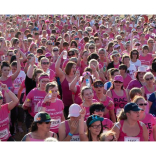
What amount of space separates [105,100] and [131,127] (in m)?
1.12

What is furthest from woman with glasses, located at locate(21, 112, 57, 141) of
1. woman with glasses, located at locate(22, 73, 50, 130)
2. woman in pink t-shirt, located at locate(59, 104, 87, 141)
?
woman with glasses, located at locate(22, 73, 50, 130)

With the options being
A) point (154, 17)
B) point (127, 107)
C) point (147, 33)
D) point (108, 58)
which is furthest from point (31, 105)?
point (154, 17)

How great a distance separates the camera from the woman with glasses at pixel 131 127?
4152 millimetres

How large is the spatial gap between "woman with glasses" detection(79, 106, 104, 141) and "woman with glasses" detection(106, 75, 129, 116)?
4.73 ft

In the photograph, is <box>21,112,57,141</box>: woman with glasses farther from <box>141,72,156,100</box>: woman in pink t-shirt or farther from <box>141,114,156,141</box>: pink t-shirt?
<box>141,72,156,100</box>: woman in pink t-shirt

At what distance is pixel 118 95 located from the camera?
560 cm

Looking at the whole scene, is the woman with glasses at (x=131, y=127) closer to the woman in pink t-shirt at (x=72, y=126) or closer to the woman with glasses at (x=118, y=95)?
the woman in pink t-shirt at (x=72, y=126)

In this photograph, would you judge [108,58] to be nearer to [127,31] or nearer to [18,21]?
[127,31]

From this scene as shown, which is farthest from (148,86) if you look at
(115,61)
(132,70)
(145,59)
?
(145,59)

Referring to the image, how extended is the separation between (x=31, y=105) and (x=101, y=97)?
1155mm

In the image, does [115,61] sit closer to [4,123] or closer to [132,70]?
[132,70]

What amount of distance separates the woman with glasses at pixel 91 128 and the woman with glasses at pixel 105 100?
45.8 inches

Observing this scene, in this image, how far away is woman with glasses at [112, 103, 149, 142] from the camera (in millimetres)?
4152

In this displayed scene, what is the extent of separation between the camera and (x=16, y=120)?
20.7 feet
